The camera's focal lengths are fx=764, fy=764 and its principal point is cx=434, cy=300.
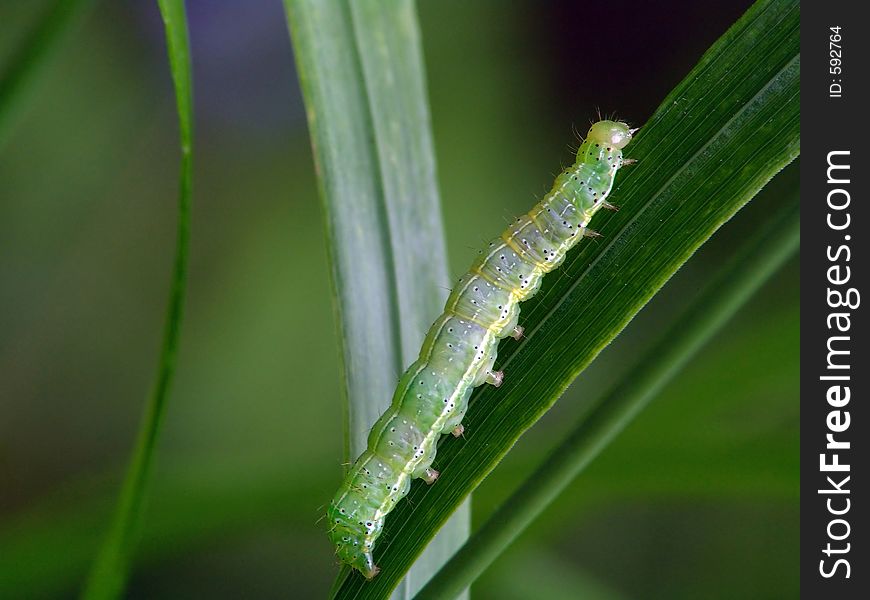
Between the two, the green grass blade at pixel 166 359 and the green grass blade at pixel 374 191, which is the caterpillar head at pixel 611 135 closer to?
the green grass blade at pixel 374 191

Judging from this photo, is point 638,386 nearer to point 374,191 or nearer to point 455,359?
point 455,359

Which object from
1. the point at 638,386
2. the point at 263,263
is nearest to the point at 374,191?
the point at 638,386

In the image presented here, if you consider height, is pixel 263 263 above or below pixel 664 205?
above

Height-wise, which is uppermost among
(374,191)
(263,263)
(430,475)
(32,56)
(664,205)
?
(263,263)

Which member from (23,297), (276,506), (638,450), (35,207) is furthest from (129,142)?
(638,450)

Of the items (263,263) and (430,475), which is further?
(263,263)

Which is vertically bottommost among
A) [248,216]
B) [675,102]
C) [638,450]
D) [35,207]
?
[638,450]

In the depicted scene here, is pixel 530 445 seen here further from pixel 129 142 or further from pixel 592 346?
pixel 129 142
